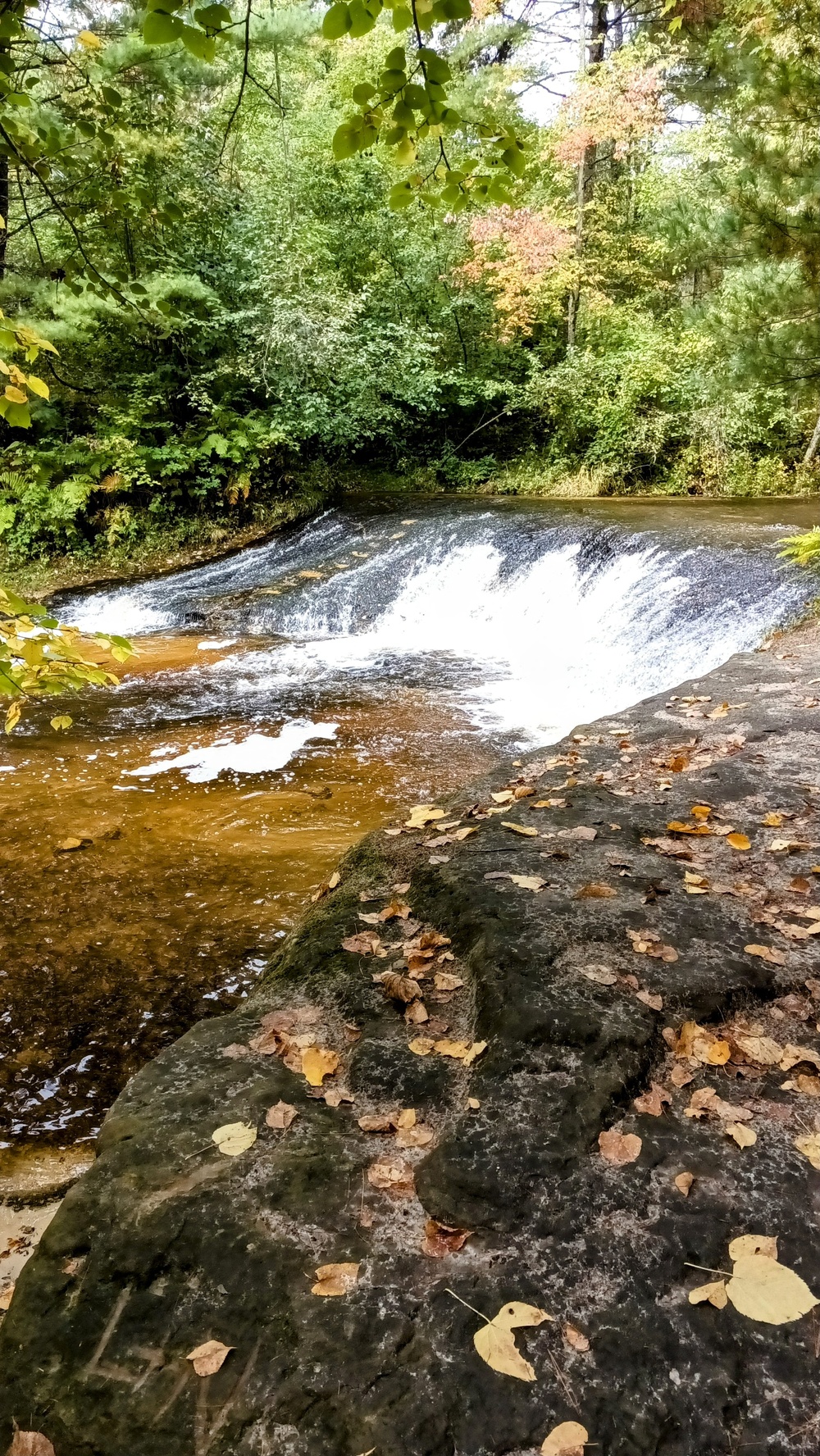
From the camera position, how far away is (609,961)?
84.4 inches

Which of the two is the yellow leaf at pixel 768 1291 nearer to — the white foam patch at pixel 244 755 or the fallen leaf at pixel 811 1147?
the fallen leaf at pixel 811 1147

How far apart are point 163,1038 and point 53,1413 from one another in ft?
5.89

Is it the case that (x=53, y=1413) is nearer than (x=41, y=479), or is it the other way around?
(x=53, y=1413)

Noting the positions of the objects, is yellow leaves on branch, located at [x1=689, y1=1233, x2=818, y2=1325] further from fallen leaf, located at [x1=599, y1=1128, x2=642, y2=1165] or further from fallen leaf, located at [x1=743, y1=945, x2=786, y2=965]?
fallen leaf, located at [x1=743, y1=945, x2=786, y2=965]

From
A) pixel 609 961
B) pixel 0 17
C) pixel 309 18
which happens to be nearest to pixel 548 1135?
pixel 609 961

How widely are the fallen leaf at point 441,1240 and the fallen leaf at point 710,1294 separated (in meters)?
0.38

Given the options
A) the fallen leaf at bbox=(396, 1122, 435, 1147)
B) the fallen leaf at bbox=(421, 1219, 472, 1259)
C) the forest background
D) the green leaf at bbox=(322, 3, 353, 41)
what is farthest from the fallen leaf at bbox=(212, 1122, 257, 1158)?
the forest background

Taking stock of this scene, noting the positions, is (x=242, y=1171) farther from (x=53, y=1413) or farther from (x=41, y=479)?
(x=41, y=479)

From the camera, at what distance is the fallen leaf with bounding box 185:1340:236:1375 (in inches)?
48.8

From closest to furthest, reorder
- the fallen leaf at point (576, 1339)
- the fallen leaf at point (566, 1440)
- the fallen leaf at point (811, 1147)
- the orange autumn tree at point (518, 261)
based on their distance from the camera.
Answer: the fallen leaf at point (566, 1440), the fallen leaf at point (576, 1339), the fallen leaf at point (811, 1147), the orange autumn tree at point (518, 261)

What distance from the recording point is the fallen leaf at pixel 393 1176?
1539mm

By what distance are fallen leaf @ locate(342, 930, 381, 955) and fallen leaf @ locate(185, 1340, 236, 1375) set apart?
3.86ft

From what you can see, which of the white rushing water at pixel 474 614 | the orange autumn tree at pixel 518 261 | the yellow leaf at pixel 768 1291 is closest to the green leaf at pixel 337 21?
the yellow leaf at pixel 768 1291

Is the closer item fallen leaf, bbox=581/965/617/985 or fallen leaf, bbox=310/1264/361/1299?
fallen leaf, bbox=310/1264/361/1299
